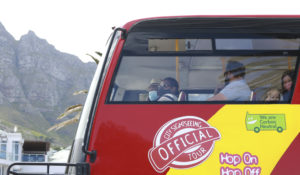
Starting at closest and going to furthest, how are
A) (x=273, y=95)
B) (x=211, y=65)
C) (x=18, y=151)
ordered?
(x=273, y=95), (x=211, y=65), (x=18, y=151)

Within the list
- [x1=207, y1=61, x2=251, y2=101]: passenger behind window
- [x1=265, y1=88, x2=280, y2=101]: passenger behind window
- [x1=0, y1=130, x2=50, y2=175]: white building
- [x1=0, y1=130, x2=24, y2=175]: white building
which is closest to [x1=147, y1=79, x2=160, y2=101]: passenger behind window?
[x1=207, y1=61, x2=251, y2=101]: passenger behind window

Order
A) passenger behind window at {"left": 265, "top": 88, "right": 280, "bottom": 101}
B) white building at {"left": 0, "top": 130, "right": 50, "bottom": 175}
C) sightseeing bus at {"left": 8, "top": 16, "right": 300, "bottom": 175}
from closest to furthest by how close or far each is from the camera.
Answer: sightseeing bus at {"left": 8, "top": 16, "right": 300, "bottom": 175} < passenger behind window at {"left": 265, "top": 88, "right": 280, "bottom": 101} < white building at {"left": 0, "top": 130, "right": 50, "bottom": 175}

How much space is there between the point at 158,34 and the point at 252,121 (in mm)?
1463

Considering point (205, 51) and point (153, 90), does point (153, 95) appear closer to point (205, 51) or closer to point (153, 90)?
point (153, 90)

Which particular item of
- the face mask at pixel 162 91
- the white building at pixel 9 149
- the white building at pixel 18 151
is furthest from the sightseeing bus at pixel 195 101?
the white building at pixel 9 149

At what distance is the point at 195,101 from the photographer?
203 inches

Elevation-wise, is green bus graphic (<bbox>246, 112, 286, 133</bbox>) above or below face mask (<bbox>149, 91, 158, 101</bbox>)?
below

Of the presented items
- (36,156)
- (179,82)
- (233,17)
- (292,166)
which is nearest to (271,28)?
(233,17)

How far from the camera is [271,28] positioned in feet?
18.0

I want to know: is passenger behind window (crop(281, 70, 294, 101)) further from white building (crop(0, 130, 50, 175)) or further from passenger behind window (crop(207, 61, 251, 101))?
white building (crop(0, 130, 50, 175))

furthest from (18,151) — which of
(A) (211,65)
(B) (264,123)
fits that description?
(B) (264,123)

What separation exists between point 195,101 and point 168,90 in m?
0.36

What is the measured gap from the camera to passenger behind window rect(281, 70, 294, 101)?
17.4 feet

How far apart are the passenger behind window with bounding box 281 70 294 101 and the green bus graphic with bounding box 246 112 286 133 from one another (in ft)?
1.12
